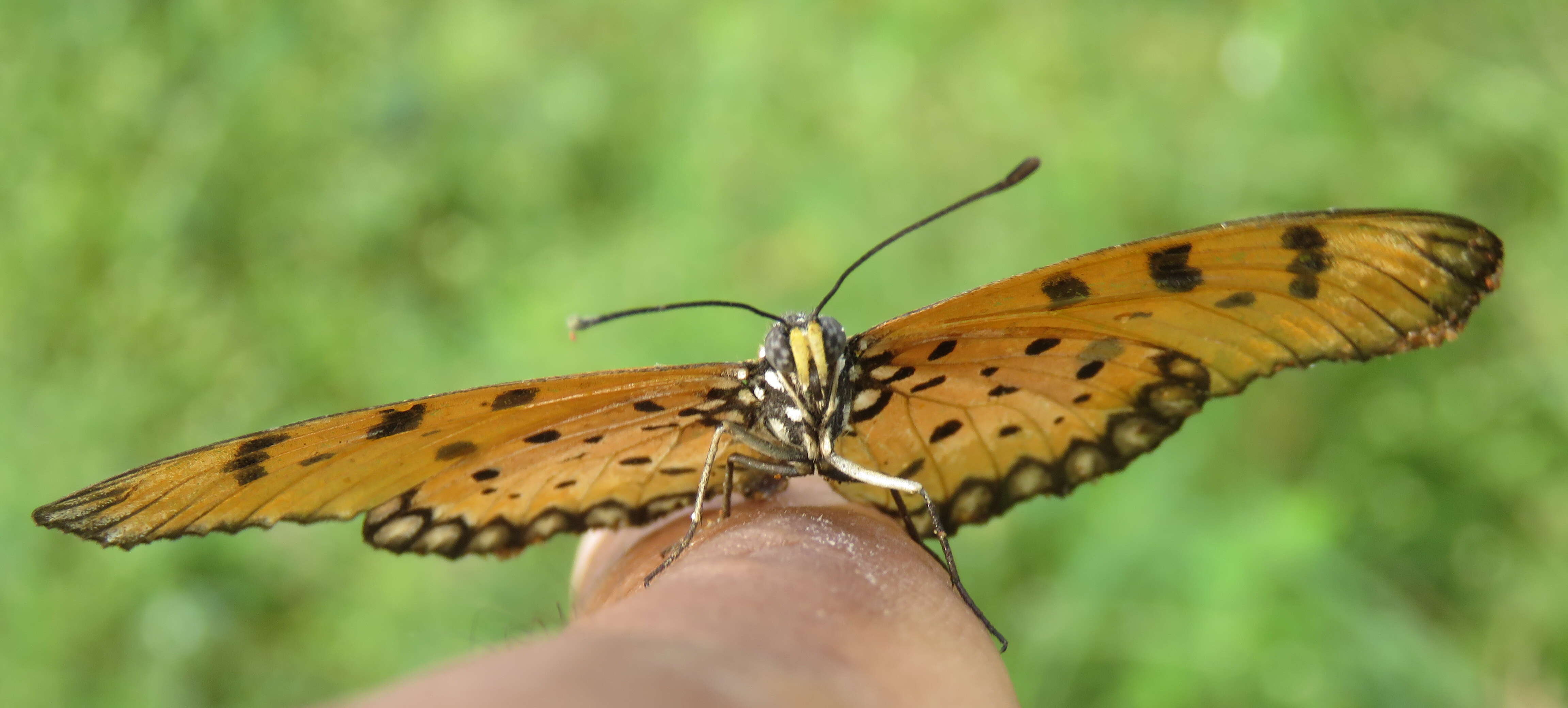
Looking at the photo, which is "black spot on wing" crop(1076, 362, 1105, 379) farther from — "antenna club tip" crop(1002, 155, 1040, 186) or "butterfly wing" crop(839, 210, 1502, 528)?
"antenna club tip" crop(1002, 155, 1040, 186)

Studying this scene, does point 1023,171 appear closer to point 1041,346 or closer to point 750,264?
point 1041,346

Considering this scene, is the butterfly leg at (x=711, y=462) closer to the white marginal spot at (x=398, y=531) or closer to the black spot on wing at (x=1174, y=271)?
the white marginal spot at (x=398, y=531)

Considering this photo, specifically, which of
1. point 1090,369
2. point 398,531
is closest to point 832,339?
point 1090,369

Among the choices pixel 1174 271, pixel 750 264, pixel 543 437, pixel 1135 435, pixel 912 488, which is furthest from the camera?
pixel 750 264

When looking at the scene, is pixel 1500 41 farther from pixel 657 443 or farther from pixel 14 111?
pixel 14 111

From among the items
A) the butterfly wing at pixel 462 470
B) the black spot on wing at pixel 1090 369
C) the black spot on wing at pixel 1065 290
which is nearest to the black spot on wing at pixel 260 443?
the butterfly wing at pixel 462 470

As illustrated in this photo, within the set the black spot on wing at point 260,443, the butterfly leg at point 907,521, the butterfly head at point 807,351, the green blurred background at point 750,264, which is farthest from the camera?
the green blurred background at point 750,264
